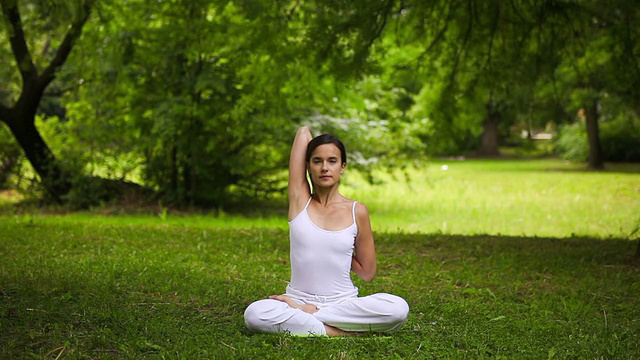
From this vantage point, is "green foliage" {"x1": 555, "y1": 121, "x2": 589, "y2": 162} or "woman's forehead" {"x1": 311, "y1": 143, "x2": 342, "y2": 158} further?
"green foliage" {"x1": 555, "y1": 121, "x2": 589, "y2": 162}

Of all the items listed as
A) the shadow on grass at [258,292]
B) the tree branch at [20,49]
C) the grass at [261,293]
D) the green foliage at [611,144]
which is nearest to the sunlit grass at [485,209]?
the grass at [261,293]

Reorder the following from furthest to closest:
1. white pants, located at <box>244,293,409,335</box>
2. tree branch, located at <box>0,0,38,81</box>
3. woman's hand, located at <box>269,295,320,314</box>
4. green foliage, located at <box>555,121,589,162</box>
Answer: green foliage, located at <box>555,121,589,162</box> → tree branch, located at <box>0,0,38,81</box> → woman's hand, located at <box>269,295,320,314</box> → white pants, located at <box>244,293,409,335</box>

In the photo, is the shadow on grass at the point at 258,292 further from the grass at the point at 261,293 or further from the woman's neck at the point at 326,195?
the woman's neck at the point at 326,195

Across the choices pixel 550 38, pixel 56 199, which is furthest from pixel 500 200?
pixel 56 199

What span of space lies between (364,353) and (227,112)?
8859 mm

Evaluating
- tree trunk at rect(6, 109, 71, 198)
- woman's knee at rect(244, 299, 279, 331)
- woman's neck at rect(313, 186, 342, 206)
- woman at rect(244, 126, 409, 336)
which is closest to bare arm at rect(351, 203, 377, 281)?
woman at rect(244, 126, 409, 336)

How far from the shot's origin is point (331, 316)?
4410mm

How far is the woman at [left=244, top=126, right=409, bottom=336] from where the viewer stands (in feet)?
14.4

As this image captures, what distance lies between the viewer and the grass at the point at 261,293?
4.22 metres

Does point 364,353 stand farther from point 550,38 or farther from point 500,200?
point 500,200

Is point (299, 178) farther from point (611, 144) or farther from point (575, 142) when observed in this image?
point (575, 142)

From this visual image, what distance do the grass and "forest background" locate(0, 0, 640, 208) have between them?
2229 mm

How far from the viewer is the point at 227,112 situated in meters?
12.5

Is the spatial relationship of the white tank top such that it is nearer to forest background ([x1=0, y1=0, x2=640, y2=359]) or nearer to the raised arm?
the raised arm
